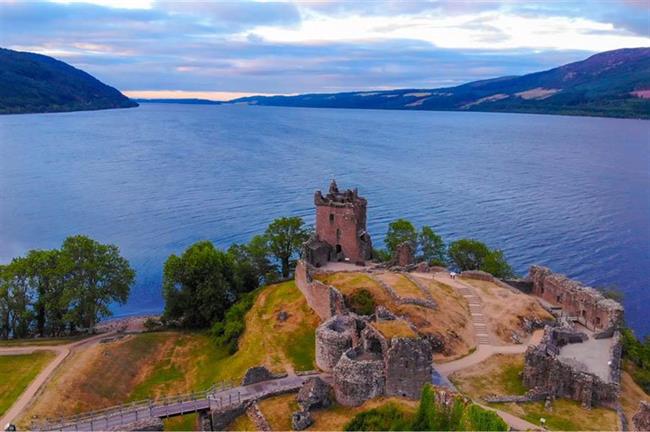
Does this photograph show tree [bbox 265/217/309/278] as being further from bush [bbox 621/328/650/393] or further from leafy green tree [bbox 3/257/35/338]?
bush [bbox 621/328/650/393]

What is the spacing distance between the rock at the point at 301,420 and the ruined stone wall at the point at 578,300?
30279mm

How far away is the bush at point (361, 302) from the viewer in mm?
52344

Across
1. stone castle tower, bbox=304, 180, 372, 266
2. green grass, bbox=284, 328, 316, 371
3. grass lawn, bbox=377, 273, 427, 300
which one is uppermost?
stone castle tower, bbox=304, 180, 372, 266

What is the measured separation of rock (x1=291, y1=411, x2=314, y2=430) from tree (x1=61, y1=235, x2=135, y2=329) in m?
36.1

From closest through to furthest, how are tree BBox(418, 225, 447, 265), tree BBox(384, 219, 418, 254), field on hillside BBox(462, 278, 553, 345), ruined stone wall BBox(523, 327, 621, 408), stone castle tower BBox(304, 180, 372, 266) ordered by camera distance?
ruined stone wall BBox(523, 327, 621, 408) → field on hillside BBox(462, 278, 553, 345) → stone castle tower BBox(304, 180, 372, 266) → tree BBox(384, 219, 418, 254) → tree BBox(418, 225, 447, 265)

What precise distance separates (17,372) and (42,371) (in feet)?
7.19

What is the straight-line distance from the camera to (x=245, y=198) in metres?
135

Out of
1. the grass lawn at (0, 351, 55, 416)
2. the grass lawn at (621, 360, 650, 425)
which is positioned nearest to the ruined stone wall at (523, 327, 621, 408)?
the grass lawn at (621, 360, 650, 425)

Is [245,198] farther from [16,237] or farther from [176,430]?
[176,430]

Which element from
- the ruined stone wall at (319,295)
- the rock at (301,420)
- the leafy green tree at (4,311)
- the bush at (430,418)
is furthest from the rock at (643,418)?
the leafy green tree at (4,311)

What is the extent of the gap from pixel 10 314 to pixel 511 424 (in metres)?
55.8

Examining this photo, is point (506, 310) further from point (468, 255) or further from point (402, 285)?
point (468, 255)

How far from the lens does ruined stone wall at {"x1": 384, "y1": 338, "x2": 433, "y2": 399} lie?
37.9 m

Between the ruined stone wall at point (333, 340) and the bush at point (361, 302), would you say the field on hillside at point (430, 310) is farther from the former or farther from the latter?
the ruined stone wall at point (333, 340)
